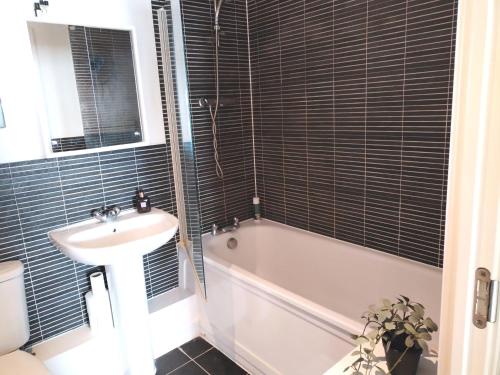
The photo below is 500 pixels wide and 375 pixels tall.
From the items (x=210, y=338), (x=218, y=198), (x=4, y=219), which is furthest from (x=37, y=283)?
(x=218, y=198)

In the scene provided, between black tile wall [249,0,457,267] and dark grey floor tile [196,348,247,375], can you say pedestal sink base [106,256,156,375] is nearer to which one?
dark grey floor tile [196,348,247,375]

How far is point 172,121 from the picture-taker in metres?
2.15

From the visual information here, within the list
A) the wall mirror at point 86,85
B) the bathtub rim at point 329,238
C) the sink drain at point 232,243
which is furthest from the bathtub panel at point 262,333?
the wall mirror at point 86,85

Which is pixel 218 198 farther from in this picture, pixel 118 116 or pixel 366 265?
pixel 366 265

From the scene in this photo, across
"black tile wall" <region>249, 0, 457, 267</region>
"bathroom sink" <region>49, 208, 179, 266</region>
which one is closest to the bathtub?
"black tile wall" <region>249, 0, 457, 267</region>

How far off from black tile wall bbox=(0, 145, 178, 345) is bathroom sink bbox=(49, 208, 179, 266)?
98 millimetres

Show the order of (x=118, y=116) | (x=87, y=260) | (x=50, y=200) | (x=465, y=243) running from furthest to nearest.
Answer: (x=118, y=116) < (x=50, y=200) < (x=87, y=260) < (x=465, y=243)

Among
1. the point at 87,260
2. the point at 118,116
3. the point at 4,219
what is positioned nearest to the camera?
the point at 87,260

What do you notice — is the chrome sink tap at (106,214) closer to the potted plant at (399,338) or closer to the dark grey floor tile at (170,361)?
the dark grey floor tile at (170,361)

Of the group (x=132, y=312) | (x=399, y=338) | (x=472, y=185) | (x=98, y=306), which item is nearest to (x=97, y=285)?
(x=98, y=306)

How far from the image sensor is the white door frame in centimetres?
49

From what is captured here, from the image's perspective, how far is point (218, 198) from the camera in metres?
2.65

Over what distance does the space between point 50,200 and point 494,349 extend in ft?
6.39

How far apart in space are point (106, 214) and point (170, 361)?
99 cm
